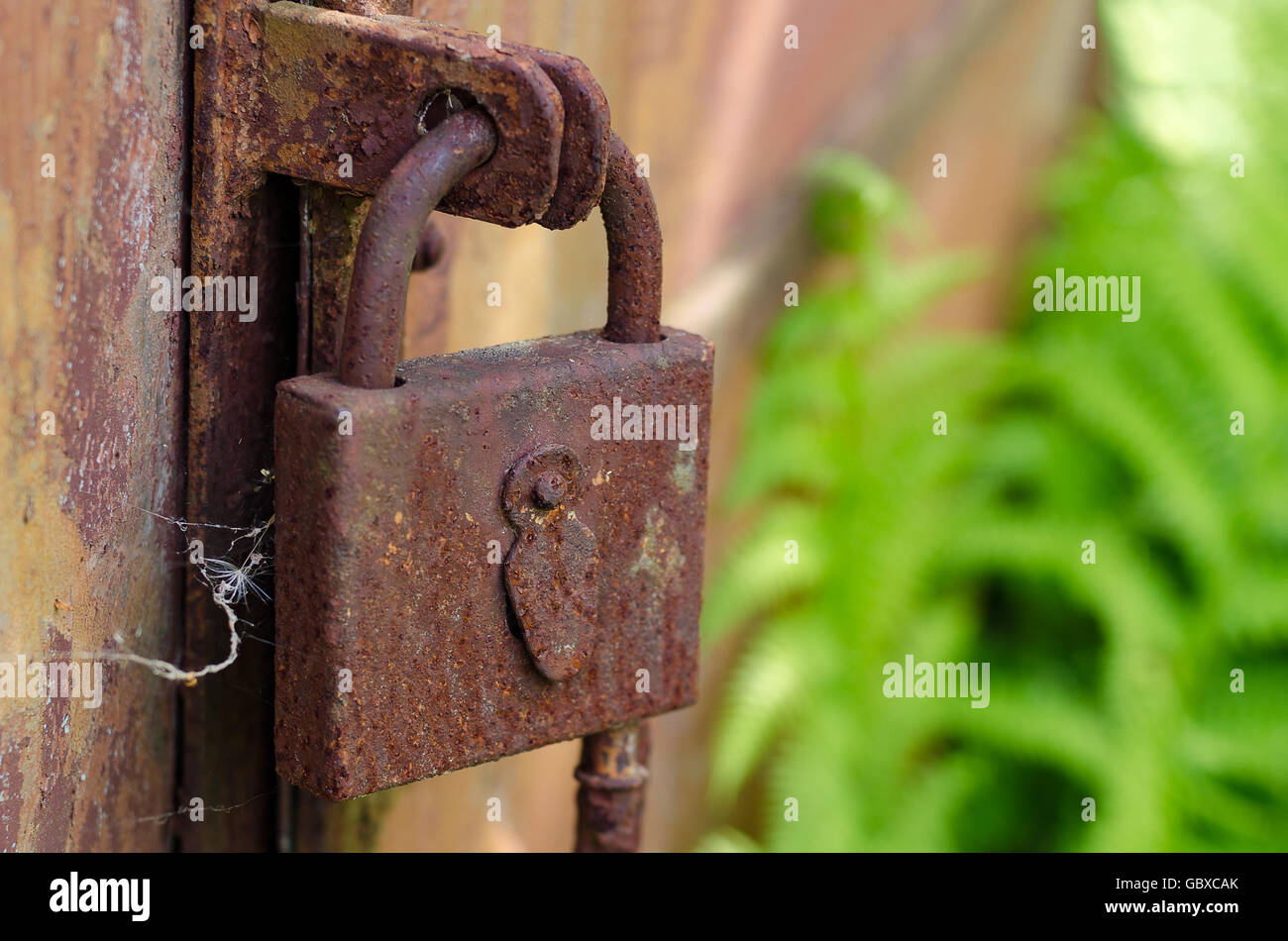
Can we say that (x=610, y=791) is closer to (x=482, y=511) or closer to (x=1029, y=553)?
(x=482, y=511)

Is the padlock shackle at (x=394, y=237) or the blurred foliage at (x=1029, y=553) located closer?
the padlock shackle at (x=394, y=237)

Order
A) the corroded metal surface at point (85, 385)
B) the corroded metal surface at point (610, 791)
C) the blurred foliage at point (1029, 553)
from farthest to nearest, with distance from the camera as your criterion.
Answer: the blurred foliage at point (1029, 553)
the corroded metal surface at point (610, 791)
the corroded metal surface at point (85, 385)

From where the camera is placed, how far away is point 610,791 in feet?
3.22

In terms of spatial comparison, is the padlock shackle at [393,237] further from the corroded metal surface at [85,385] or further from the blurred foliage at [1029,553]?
the blurred foliage at [1029,553]

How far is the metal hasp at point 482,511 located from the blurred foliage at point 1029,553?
1.32m

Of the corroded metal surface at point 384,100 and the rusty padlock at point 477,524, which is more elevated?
the corroded metal surface at point 384,100

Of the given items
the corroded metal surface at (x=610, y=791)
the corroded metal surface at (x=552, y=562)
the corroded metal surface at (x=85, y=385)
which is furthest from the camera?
the corroded metal surface at (x=610, y=791)

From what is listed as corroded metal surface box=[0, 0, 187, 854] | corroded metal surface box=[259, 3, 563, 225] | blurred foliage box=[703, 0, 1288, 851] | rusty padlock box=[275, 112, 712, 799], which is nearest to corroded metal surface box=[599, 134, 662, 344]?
rusty padlock box=[275, 112, 712, 799]

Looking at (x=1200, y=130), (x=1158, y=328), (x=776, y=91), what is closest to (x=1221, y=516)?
(x=1158, y=328)

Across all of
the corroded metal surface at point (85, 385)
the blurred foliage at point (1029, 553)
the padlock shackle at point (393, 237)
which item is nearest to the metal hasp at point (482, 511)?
the padlock shackle at point (393, 237)

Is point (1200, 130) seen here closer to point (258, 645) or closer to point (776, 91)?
point (776, 91)

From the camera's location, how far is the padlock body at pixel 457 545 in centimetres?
69

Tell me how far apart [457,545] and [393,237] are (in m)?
0.19
